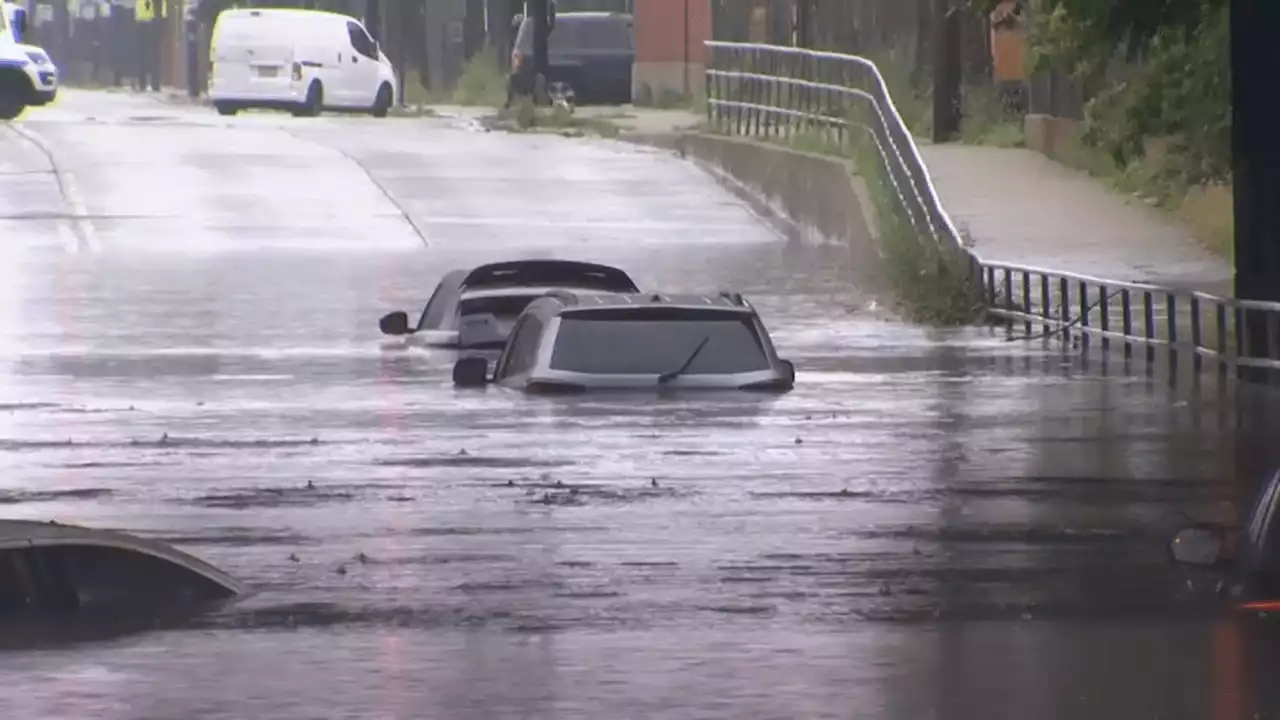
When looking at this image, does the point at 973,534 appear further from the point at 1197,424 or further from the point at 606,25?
the point at 606,25

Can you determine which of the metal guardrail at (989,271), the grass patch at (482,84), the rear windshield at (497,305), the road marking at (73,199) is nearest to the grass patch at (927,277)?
the metal guardrail at (989,271)

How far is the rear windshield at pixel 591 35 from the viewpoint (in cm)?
6588

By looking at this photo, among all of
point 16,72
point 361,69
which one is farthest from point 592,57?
point 16,72

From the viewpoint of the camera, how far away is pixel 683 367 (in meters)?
22.0

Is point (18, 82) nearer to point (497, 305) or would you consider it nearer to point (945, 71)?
point (945, 71)

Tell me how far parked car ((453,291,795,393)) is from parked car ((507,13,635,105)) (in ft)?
141

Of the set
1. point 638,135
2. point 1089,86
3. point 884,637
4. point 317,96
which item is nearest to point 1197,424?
point 1089,86

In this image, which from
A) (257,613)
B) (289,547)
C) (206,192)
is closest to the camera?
(257,613)

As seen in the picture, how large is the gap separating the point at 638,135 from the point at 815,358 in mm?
23845

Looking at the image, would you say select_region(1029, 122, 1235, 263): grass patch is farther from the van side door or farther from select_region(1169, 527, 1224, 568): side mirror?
the van side door

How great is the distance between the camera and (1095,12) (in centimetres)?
Answer: 2506

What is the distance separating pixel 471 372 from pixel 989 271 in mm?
9602

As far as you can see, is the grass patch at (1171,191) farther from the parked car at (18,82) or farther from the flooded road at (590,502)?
the parked car at (18,82)

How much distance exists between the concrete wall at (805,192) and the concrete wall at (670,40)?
2173cm
